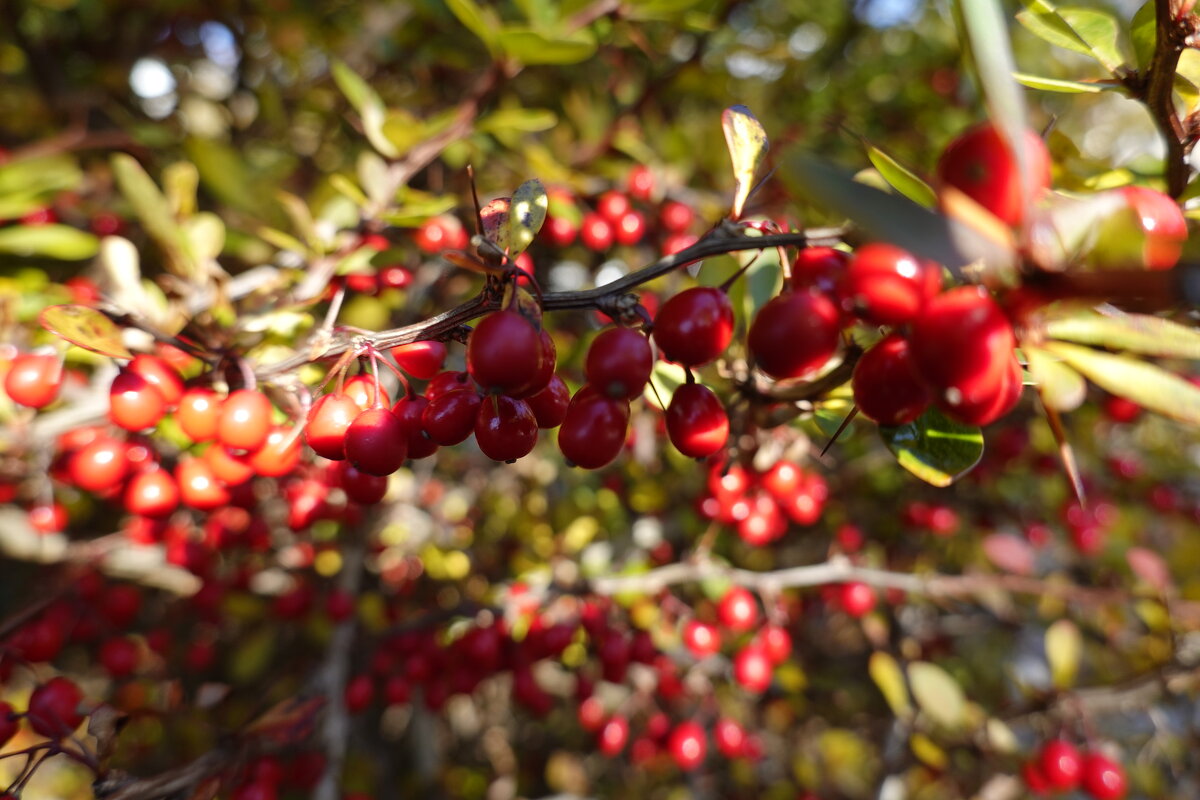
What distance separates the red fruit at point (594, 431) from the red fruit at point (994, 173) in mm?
435

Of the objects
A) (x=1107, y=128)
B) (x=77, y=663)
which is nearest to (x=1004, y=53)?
(x=77, y=663)

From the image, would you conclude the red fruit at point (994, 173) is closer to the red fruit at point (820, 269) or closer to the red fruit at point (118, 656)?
the red fruit at point (820, 269)

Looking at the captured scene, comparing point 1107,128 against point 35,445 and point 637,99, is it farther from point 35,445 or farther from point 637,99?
point 35,445

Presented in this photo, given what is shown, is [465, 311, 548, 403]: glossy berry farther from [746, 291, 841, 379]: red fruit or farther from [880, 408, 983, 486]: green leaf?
[880, 408, 983, 486]: green leaf

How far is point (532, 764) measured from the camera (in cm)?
337

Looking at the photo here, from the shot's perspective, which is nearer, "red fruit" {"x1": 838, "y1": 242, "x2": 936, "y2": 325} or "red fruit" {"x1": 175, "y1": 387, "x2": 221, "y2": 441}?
"red fruit" {"x1": 838, "y1": 242, "x2": 936, "y2": 325}

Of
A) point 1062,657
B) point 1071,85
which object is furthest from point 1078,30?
point 1062,657

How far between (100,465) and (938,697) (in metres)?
2.36

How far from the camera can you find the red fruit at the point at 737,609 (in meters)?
1.94

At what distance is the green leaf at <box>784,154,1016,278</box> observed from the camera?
50 centimetres

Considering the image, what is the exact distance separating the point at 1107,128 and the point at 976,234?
25.7 ft

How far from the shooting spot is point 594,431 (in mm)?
800

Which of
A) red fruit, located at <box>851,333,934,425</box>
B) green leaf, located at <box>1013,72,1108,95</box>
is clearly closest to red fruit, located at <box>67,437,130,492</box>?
red fruit, located at <box>851,333,934,425</box>

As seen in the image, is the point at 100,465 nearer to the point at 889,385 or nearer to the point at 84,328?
the point at 84,328
